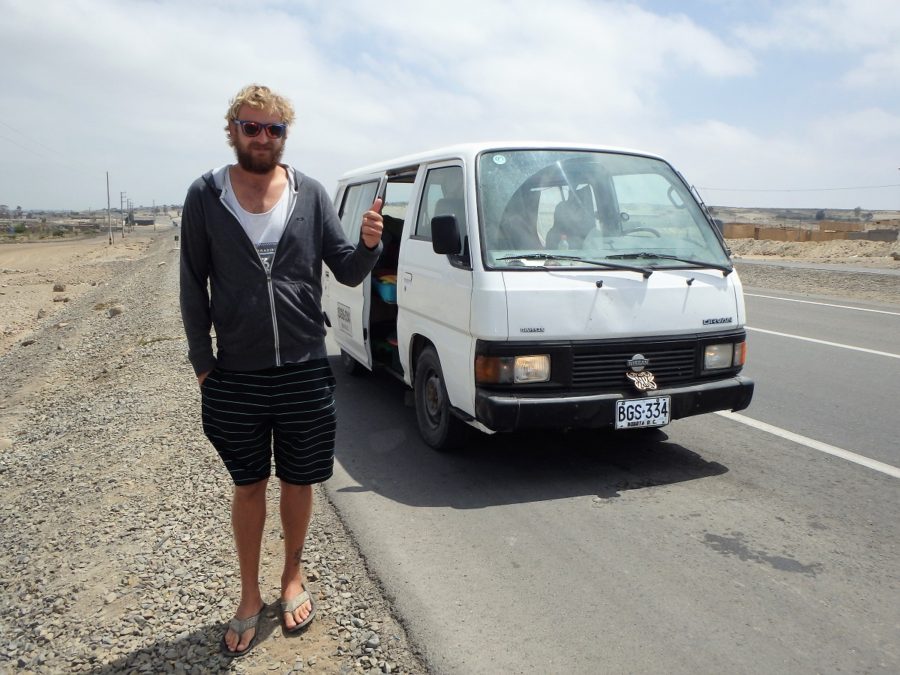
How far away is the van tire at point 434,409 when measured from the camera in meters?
5.14

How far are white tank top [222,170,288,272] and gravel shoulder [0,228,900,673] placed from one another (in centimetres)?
154

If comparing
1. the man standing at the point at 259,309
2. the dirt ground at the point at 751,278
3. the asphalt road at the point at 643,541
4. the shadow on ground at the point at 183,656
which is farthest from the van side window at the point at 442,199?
the shadow on ground at the point at 183,656

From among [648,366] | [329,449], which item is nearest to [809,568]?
[648,366]

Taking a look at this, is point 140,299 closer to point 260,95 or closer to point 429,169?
point 429,169

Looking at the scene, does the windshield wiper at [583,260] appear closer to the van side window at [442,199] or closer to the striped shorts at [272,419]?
the van side window at [442,199]

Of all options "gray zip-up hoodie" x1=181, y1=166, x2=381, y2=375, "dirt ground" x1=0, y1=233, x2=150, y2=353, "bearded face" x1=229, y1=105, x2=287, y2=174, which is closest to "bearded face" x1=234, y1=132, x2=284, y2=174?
"bearded face" x1=229, y1=105, x2=287, y2=174

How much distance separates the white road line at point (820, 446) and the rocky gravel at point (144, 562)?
11.4 feet

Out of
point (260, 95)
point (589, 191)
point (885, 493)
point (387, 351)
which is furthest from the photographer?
point (387, 351)

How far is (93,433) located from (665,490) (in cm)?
466

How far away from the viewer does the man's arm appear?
2.88m

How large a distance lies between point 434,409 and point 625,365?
1439 mm

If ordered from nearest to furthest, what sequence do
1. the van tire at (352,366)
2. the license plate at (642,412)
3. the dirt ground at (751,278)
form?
1. the license plate at (642,412)
2. the van tire at (352,366)
3. the dirt ground at (751,278)

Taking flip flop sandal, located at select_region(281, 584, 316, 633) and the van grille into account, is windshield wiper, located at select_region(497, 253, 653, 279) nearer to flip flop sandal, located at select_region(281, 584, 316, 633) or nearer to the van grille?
the van grille

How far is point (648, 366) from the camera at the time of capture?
15.5ft
